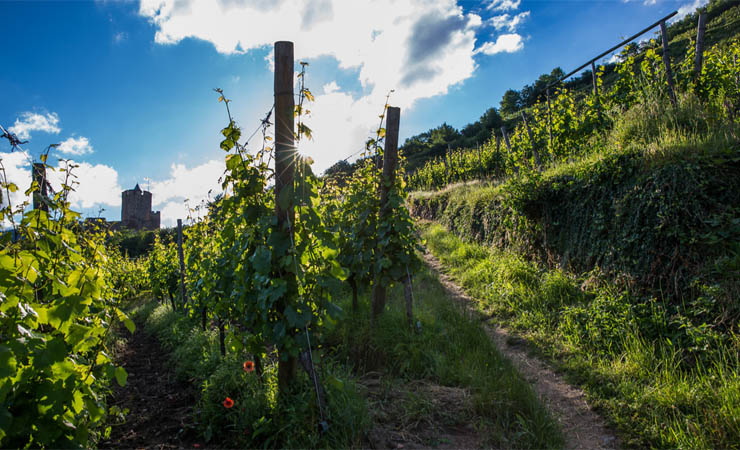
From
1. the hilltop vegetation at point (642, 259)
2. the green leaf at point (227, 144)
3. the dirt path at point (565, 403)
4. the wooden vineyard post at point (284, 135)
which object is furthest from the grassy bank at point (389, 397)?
the green leaf at point (227, 144)

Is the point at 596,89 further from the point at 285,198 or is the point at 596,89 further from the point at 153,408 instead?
the point at 153,408

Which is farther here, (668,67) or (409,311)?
(668,67)

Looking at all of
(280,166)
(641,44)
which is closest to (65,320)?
(280,166)

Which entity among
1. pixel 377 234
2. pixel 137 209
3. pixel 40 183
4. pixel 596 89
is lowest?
pixel 377 234

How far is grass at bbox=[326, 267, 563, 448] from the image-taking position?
2572mm

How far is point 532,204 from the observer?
628 centimetres

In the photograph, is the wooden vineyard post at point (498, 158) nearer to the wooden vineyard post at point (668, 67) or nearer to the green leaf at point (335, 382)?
the wooden vineyard post at point (668, 67)

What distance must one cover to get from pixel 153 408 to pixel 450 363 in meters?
3.09

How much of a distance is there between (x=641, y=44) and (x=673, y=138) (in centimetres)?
341

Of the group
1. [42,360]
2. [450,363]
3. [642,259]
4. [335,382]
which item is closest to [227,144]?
A: [42,360]

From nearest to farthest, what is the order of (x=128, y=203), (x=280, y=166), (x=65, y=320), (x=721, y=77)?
(x=65, y=320), (x=280, y=166), (x=721, y=77), (x=128, y=203)

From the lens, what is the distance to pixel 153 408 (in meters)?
3.44

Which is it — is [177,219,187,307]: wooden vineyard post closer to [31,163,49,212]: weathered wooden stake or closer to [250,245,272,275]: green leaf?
[31,163,49,212]: weathered wooden stake

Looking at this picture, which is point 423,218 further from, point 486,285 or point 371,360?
point 371,360
